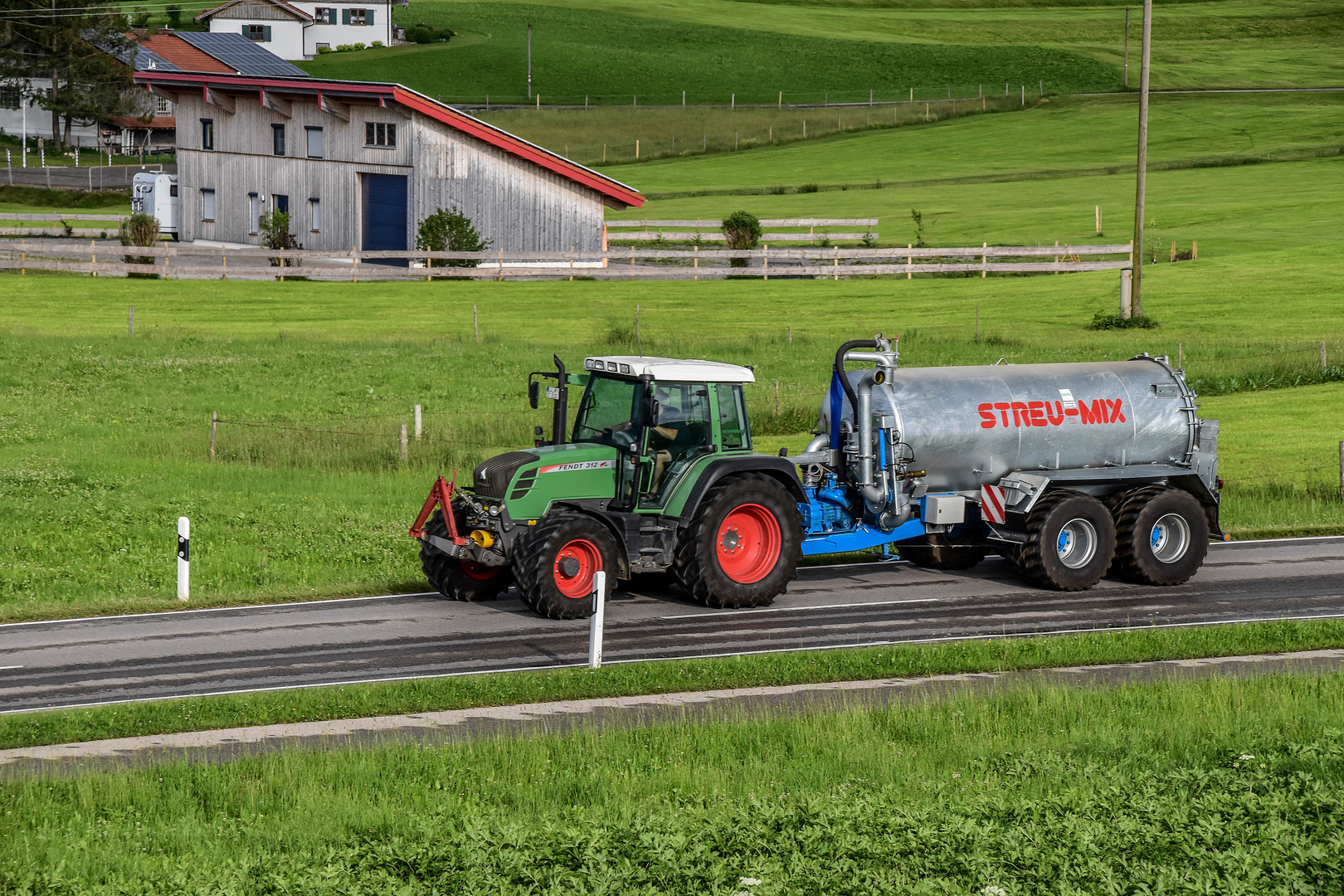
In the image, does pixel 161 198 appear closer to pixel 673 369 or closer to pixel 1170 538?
pixel 673 369

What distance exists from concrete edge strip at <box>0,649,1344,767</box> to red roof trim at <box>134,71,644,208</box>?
140 ft

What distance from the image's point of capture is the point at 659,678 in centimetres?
1405

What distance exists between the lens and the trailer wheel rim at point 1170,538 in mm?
18844

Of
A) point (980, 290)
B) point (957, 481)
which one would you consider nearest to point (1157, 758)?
point (957, 481)

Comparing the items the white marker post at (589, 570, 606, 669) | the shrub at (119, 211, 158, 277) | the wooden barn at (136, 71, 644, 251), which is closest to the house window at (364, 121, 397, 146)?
the wooden barn at (136, 71, 644, 251)

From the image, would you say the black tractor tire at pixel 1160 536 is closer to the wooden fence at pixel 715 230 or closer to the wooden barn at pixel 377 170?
the wooden barn at pixel 377 170

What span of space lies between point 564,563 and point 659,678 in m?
2.80

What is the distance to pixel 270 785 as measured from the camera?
35.4ft

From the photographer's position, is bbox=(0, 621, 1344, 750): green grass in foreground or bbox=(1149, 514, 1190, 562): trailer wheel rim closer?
bbox=(0, 621, 1344, 750): green grass in foreground

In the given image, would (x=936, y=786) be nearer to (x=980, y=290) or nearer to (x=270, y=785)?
(x=270, y=785)

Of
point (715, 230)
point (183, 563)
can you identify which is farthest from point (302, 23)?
point (183, 563)

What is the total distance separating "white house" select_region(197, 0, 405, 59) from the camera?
12312 cm

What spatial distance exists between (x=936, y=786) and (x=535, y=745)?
3.10 m

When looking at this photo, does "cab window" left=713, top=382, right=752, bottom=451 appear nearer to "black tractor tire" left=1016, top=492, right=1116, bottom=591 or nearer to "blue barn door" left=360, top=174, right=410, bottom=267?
"black tractor tire" left=1016, top=492, right=1116, bottom=591
